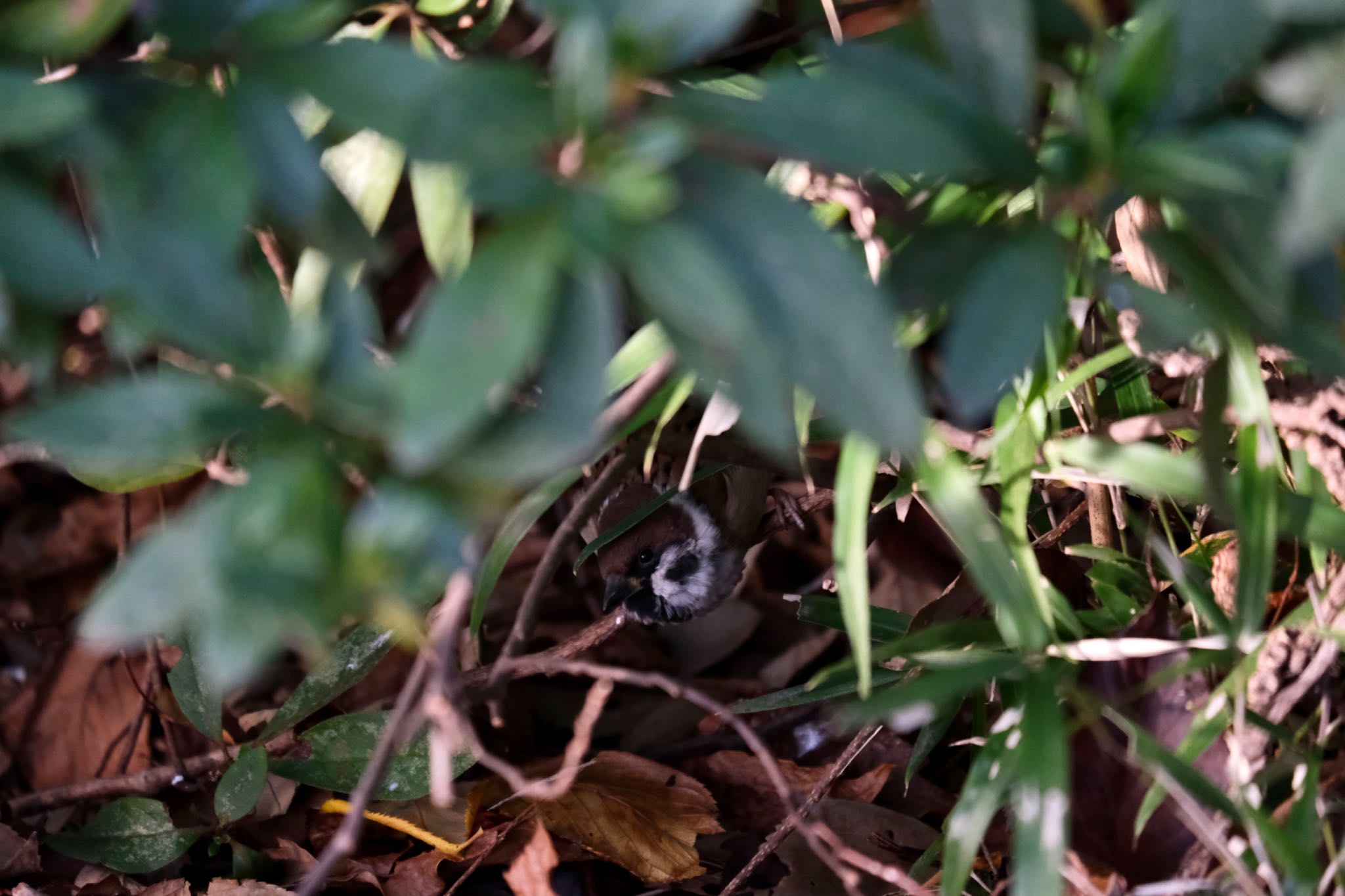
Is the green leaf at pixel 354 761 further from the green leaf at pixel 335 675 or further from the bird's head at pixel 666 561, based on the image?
the bird's head at pixel 666 561

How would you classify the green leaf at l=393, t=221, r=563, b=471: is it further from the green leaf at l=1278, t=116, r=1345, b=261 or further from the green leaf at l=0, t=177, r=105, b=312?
the green leaf at l=1278, t=116, r=1345, b=261

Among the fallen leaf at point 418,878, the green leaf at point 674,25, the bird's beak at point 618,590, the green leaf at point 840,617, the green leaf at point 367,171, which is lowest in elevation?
the bird's beak at point 618,590

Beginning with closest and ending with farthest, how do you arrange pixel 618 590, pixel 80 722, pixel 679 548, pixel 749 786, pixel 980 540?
pixel 980 540 < pixel 749 786 < pixel 80 722 < pixel 618 590 < pixel 679 548

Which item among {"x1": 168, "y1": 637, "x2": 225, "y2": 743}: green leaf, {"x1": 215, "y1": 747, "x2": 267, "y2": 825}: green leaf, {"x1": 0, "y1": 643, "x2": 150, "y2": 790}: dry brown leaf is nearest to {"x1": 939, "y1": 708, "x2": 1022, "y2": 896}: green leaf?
{"x1": 215, "y1": 747, "x2": 267, "y2": 825}: green leaf

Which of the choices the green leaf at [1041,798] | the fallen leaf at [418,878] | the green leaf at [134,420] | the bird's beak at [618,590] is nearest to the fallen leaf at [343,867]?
the fallen leaf at [418,878]

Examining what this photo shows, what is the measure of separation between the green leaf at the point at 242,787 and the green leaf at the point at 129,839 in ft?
0.25

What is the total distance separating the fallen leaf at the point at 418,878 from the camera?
1.34 m

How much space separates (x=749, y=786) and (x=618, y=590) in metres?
0.47

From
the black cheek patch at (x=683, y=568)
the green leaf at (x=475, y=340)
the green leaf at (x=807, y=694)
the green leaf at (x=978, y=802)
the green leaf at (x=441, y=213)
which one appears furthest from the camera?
the black cheek patch at (x=683, y=568)

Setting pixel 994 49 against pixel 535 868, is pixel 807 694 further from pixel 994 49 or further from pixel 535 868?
pixel 994 49

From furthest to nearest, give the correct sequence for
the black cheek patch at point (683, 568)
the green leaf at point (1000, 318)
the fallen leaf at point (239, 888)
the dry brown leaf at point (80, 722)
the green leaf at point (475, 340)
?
the black cheek patch at point (683, 568)
the dry brown leaf at point (80, 722)
the fallen leaf at point (239, 888)
the green leaf at point (1000, 318)
the green leaf at point (475, 340)

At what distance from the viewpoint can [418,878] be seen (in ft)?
4.41

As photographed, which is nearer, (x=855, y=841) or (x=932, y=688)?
(x=932, y=688)

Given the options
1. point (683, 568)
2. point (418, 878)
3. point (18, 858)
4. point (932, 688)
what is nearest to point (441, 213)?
point (932, 688)
